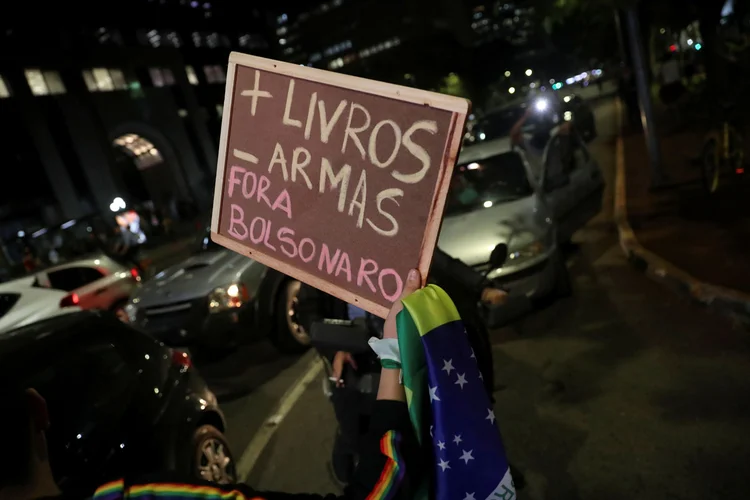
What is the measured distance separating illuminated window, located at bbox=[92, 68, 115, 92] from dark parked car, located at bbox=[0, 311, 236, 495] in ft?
127

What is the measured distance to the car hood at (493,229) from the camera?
6.34 metres

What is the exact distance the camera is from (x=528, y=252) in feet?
20.7

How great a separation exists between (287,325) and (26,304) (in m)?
3.86

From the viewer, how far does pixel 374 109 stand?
2107 millimetres

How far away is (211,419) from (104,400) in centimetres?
100

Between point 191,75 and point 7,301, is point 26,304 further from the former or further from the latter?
point 191,75

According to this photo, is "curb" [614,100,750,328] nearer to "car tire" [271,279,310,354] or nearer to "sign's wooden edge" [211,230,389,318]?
"car tire" [271,279,310,354]

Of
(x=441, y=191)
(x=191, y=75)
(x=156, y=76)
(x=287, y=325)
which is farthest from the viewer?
(x=191, y=75)

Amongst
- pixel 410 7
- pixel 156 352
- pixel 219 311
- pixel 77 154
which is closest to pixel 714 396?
pixel 156 352

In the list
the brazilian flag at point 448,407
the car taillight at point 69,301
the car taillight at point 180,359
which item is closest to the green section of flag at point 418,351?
the brazilian flag at point 448,407

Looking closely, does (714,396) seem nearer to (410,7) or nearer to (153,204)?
(153,204)

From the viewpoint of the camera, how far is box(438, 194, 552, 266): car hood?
20.8 ft

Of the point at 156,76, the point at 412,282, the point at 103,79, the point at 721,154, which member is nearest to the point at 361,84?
the point at 412,282

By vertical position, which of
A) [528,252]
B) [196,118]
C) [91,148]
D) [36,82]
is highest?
[36,82]
